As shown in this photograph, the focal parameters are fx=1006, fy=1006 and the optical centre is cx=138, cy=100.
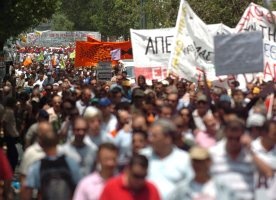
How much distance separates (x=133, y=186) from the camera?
7254mm

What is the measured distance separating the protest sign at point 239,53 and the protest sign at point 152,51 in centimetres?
791

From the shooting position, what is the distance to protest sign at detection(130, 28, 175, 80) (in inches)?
881

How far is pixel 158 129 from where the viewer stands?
8.21 m

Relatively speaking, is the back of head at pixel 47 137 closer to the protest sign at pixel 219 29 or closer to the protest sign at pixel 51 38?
the protest sign at pixel 219 29

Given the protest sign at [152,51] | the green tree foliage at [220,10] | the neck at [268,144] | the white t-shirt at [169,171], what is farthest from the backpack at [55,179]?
the green tree foliage at [220,10]

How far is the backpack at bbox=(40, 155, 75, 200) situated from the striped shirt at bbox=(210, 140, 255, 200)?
1285 mm

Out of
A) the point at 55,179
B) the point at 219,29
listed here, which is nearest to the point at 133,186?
the point at 55,179

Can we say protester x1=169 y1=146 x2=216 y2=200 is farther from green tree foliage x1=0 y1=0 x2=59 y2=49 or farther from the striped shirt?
green tree foliage x1=0 y1=0 x2=59 y2=49

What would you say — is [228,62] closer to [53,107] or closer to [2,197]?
[53,107]

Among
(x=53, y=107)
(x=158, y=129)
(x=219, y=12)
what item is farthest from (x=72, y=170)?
(x=219, y=12)

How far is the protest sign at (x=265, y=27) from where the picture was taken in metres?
20.2

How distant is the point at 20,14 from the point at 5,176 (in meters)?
18.1

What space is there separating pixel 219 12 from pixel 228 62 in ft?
87.4

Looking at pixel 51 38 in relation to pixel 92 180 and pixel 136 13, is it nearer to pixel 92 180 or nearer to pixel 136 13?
pixel 136 13
